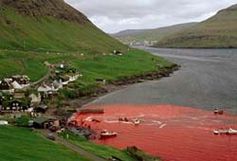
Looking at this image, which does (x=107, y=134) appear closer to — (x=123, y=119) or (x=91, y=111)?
(x=123, y=119)

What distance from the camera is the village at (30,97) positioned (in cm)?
10206

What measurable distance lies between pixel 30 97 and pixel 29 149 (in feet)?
179

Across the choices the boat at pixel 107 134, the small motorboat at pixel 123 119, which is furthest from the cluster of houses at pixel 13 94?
the boat at pixel 107 134

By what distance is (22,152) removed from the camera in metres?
72.4

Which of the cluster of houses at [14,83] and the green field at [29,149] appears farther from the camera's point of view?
the cluster of houses at [14,83]

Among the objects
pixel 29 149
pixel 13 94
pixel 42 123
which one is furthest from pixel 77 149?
pixel 13 94

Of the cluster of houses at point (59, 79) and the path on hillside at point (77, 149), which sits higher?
the cluster of houses at point (59, 79)

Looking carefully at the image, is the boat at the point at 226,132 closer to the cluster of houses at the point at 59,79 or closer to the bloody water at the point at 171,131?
the bloody water at the point at 171,131

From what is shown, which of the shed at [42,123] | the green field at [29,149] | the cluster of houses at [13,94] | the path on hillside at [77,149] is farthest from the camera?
the cluster of houses at [13,94]

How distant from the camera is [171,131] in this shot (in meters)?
111

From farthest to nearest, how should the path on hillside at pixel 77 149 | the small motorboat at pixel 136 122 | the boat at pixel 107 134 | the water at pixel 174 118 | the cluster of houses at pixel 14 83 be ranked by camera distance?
the cluster of houses at pixel 14 83 → the small motorboat at pixel 136 122 → the boat at pixel 107 134 → the water at pixel 174 118 → the path on hillside at pixel 77 149

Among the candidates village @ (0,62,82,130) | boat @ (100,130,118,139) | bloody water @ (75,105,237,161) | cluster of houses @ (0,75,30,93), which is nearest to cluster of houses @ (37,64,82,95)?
village @ (0,62,82,130)

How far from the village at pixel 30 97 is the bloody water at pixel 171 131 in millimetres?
10761

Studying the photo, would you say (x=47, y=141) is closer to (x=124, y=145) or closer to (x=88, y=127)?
(x=124, y=145)
